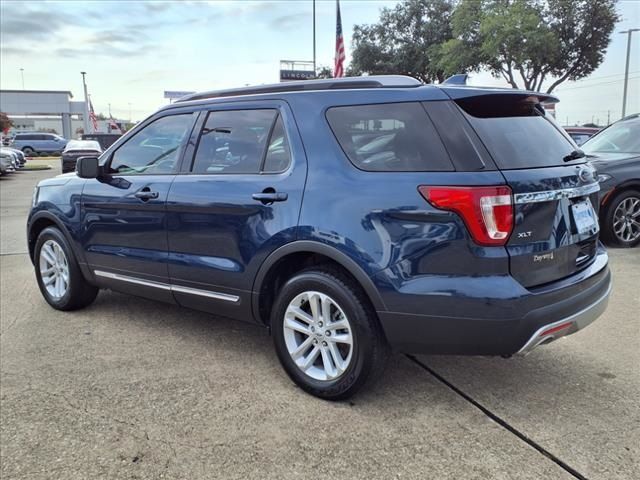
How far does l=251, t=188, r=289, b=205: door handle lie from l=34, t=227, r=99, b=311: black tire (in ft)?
7.38

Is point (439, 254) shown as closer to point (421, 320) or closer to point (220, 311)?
point (421, 320)

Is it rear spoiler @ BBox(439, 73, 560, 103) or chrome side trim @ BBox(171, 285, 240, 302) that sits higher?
rear spoiler @ BBox(439, 73, 560, 103)

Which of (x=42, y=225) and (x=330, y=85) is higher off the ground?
(x=330, y=85)

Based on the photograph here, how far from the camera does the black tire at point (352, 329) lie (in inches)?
116

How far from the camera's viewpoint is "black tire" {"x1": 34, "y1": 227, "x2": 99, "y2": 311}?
15.6 ft

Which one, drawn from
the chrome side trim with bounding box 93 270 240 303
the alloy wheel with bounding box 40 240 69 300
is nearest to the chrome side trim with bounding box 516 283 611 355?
the chrome side trim with bounding box 93 270 240 303

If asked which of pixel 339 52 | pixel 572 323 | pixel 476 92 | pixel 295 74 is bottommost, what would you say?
pixel 572 323

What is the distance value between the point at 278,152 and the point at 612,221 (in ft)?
17.4

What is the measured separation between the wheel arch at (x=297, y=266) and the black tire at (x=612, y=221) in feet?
17.0

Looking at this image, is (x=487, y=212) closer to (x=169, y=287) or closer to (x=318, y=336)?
(x=318, y=336)

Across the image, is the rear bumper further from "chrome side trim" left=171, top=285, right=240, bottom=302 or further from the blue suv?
"chrome side trim" left=171, top=285, right=240, bottom=302

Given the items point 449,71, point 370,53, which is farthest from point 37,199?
point 370,53

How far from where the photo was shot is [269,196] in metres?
3.29

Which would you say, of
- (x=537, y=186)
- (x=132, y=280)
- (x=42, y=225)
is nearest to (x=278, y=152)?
(x=537, y=186)
